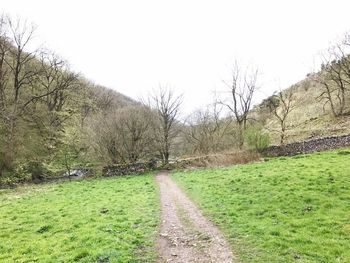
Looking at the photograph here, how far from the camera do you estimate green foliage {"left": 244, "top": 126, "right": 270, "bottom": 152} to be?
32.4 metres

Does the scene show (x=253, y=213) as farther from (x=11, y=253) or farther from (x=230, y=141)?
(x=230, y=141)

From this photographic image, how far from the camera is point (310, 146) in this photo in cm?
2981

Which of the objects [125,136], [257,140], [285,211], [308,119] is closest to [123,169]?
[125,136]

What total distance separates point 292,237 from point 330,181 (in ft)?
24.3

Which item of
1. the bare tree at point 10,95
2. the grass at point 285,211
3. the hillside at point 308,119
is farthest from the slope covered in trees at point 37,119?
the hillside at point 308,119

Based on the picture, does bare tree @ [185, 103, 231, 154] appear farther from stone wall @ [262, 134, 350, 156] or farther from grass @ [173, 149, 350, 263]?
grass @ [173, 149, 350, 263]

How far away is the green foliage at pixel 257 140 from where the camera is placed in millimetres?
32375

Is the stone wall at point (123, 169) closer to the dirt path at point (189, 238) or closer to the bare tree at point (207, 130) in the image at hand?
the bare tree at point (207, 130)

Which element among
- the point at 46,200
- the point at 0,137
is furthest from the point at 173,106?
the point at 46,200

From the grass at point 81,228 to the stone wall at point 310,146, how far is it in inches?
647

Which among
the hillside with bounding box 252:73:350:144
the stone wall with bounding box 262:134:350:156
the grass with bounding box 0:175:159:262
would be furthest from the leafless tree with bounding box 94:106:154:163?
the hillside with bounding box 252:73:350:144

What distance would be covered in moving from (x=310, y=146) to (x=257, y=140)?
5000 mm

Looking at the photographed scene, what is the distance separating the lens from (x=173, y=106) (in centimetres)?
3947

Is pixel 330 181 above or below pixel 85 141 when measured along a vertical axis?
below
